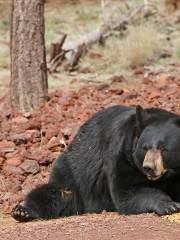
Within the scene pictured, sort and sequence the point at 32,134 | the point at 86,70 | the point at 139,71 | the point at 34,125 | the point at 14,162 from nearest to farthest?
the point at 14,162
the point at 32,134
the point at 34,125
the point at 139,71
the point at 86,70

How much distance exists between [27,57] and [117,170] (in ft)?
16.5

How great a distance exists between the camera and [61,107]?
11297 mm

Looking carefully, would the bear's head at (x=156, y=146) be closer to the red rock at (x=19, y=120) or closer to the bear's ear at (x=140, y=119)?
the bear's ear at (x=140, y=119)

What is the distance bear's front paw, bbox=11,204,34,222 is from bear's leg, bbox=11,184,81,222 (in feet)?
0.36

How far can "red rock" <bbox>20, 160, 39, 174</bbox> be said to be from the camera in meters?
9.42

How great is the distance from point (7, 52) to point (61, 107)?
23.4 feet

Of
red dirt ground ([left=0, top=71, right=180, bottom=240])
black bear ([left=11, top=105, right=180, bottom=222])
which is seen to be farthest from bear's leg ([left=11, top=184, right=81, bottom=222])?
red dirt ground ([left=0, top=71, right=180, bottom=240])

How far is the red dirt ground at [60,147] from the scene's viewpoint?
6.06 metres

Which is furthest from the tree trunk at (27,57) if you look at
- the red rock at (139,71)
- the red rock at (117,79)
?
the red rock at (139,71)

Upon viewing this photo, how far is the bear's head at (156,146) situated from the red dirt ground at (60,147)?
0.44 metres

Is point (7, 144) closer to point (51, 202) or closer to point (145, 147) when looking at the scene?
point (51, 202)

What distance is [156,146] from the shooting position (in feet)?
21.1

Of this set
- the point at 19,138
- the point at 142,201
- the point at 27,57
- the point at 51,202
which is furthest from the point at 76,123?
the point at 142,201

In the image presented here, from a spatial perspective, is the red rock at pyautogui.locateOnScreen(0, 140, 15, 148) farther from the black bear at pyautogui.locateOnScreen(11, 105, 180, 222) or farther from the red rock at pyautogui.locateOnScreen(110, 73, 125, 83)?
the red rock at pyautogui.locateOnScreen(110, 73, 125, 83)
